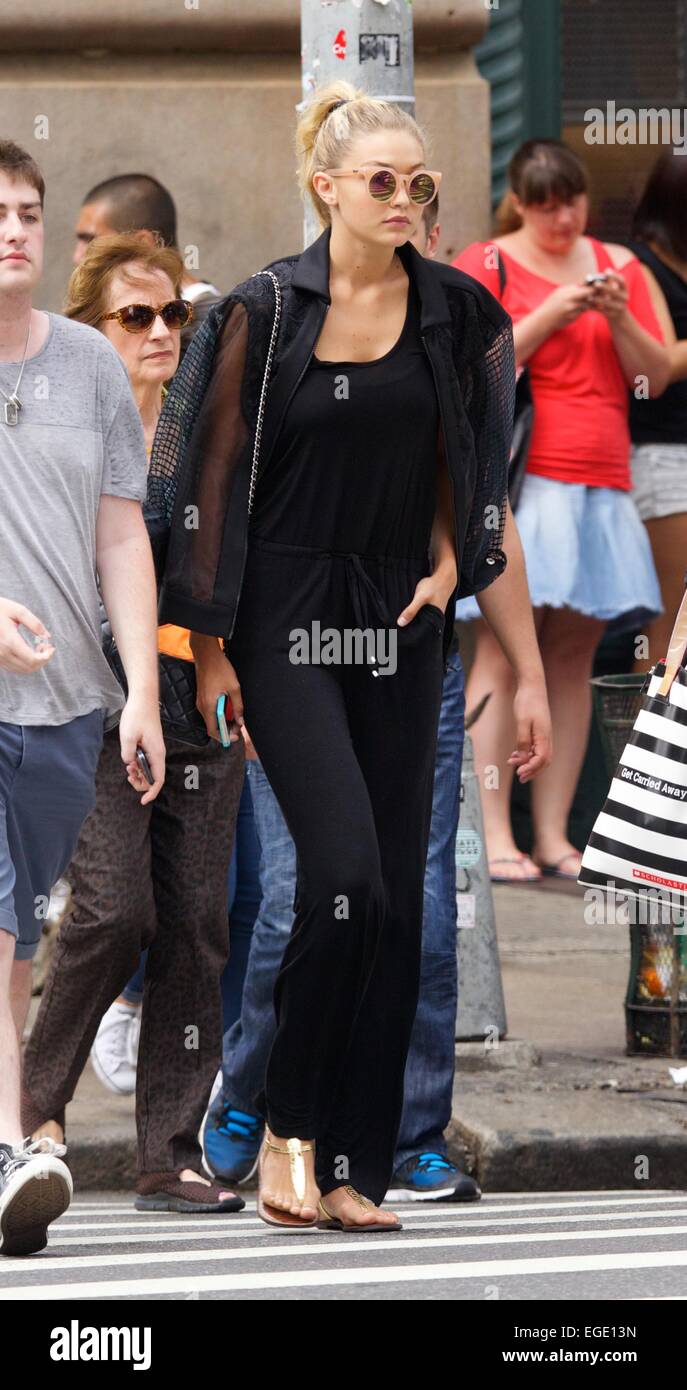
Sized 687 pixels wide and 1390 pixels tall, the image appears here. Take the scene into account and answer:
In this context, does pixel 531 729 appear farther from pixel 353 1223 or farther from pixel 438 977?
pixel 353 1223

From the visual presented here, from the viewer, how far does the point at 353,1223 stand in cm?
511

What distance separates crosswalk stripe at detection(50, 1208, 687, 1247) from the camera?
201 inches

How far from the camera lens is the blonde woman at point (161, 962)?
18.6ft

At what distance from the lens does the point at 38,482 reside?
4977 mm

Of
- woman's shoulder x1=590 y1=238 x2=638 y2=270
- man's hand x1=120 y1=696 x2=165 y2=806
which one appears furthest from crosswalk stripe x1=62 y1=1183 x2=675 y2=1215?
woman's shoulder x1=590 y1=238 x2=638 y2=270

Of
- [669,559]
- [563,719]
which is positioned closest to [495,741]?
[563,719]

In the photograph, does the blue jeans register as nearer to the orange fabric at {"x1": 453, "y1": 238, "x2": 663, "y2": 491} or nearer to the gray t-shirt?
the gray t-shirt

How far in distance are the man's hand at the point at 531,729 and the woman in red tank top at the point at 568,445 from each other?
326cm

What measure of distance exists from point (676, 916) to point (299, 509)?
2.32 metres

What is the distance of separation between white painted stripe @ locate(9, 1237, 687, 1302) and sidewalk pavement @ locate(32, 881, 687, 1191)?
154 centimetres

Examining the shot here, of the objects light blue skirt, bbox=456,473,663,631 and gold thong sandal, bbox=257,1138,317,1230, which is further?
light blue skirt, bbox=456,473,663,631
